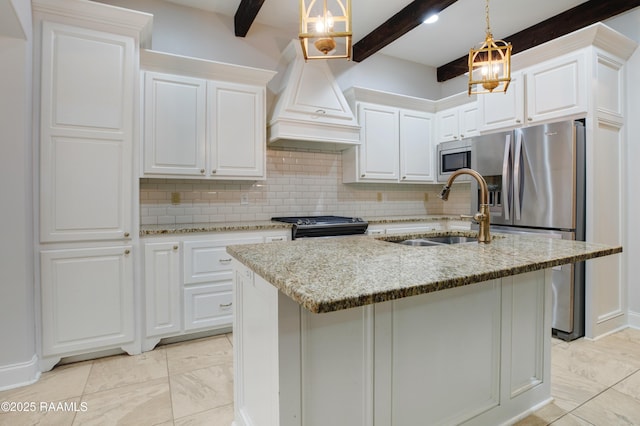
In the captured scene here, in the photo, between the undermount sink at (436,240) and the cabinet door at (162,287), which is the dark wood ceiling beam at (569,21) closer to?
the undermount sink at (436,240)

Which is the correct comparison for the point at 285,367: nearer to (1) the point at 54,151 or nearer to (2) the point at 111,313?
(2) the point at 111,313

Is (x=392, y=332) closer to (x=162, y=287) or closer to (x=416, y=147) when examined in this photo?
(x=162, y=287)

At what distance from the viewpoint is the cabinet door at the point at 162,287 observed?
261cm

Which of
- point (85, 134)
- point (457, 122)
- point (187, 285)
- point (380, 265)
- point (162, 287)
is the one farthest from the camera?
point (457, 122)

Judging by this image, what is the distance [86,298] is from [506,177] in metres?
3.48

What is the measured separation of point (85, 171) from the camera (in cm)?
234

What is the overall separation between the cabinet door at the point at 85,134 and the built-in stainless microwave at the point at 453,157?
3.26 metres

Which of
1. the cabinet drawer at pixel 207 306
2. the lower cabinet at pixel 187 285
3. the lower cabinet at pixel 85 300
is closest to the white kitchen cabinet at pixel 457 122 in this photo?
the lower cabinet at pixel 187 285

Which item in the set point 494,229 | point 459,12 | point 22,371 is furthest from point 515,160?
point 22,371

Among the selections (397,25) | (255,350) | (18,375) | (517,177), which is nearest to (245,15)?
(397,25)

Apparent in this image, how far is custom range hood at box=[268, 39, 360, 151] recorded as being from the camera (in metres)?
3.29

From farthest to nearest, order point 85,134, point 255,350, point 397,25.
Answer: point 397,25 → point 85,134 → point 255,350

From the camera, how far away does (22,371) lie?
212 centimetres

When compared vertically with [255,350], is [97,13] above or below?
above
